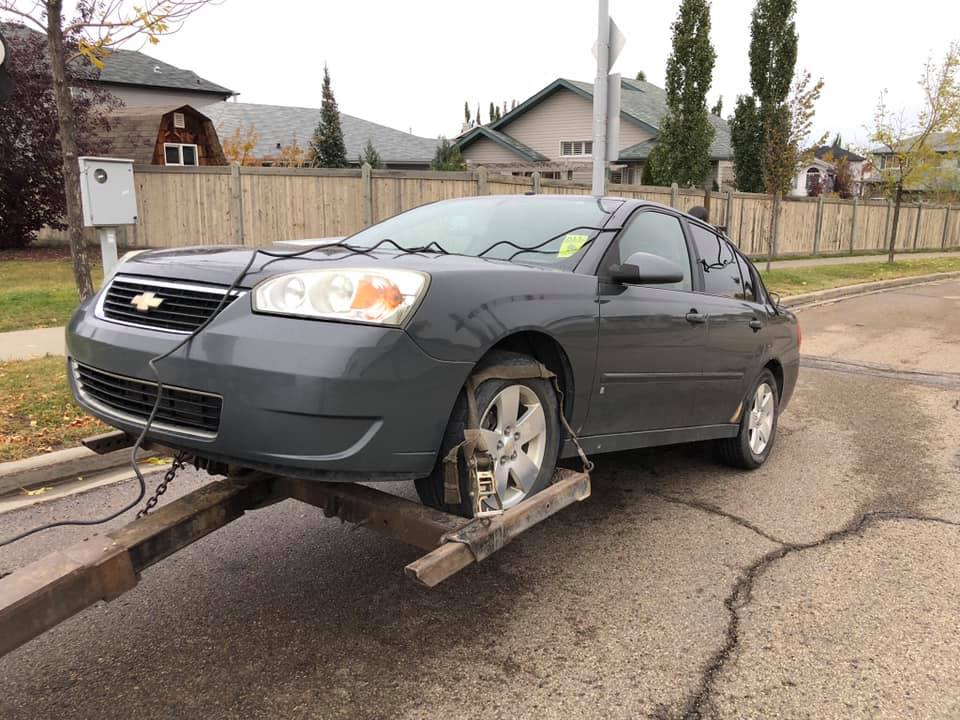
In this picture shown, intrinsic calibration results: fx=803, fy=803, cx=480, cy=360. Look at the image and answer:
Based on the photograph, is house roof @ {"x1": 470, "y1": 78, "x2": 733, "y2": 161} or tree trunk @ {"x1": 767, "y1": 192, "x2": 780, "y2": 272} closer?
tree trunk @ {"x1": 767, "y1": 192, "x2": 780, "y2": 272}

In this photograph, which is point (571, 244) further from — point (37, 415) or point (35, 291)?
point (35, 291)

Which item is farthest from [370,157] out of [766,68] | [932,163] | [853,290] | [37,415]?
[37,415]

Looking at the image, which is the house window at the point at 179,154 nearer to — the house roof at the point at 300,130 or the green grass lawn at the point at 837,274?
the house roof at the point at 300,130

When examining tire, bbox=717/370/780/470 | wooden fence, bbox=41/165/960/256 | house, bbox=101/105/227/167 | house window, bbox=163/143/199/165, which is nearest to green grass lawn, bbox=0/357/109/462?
tire, bbox=717/370/780/470

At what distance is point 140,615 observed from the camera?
312 centimetres

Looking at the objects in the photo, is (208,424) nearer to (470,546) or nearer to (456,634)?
(470,546)

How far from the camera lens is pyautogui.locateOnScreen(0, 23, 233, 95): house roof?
34.7 m

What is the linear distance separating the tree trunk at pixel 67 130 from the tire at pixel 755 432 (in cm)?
498

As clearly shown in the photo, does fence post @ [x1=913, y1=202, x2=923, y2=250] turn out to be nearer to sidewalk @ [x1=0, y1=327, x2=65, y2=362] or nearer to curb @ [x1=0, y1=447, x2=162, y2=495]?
sidewalk @ [x1=0, y1=327, x2=65, y2=362]

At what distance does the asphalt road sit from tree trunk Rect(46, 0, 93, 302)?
2977mm

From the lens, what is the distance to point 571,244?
377cm

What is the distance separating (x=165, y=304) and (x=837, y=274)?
65.6 feet

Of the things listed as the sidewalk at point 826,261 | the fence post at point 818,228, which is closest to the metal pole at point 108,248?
the sidewalk at point 826,261

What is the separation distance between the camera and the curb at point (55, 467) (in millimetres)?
4555
